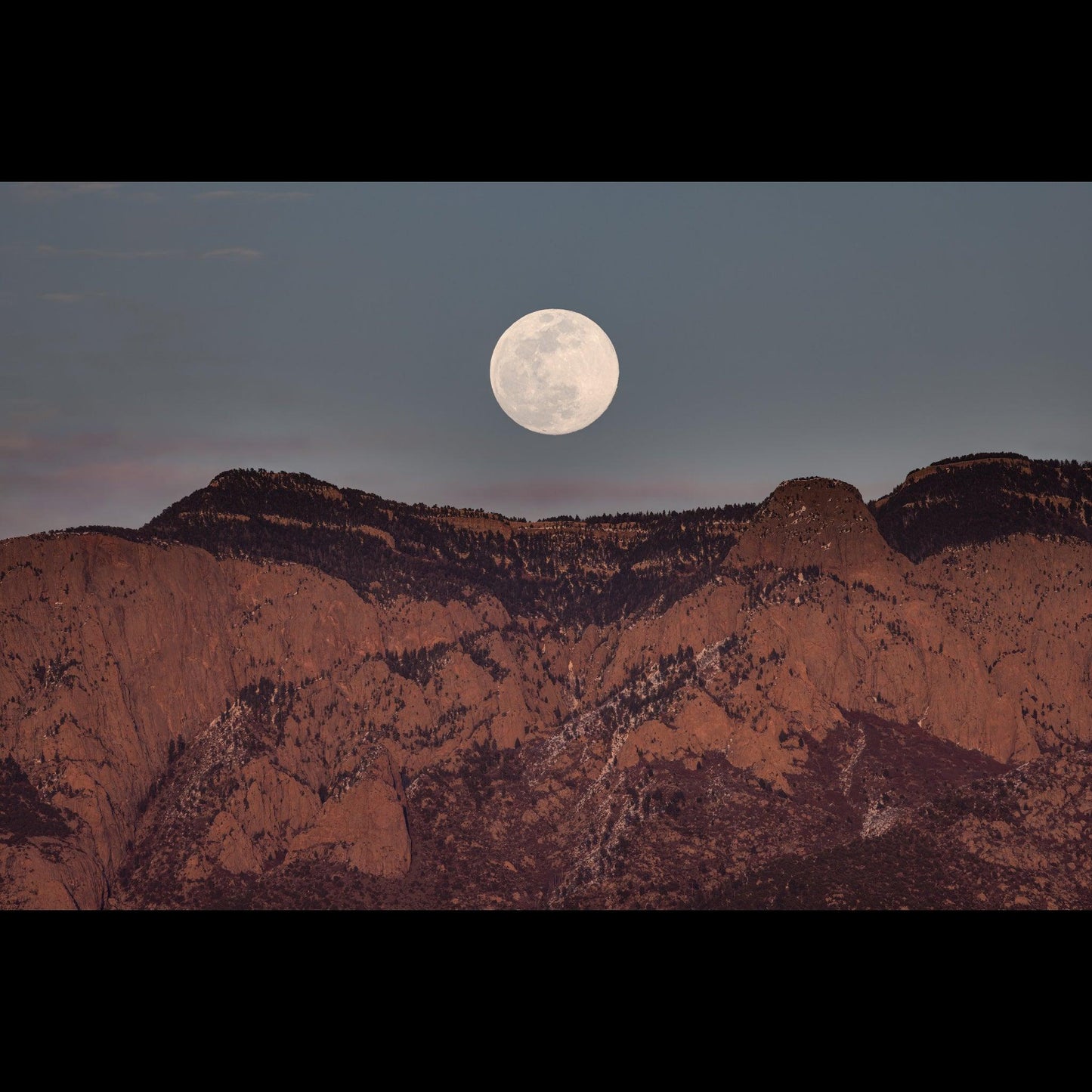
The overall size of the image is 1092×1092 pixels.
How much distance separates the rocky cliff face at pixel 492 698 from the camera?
114 metres

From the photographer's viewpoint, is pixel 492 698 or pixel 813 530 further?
pixel 813 530

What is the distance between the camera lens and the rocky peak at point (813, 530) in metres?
133

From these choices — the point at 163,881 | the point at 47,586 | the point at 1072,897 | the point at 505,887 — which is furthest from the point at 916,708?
the point at 47,586

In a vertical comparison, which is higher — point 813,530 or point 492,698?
point 813,530

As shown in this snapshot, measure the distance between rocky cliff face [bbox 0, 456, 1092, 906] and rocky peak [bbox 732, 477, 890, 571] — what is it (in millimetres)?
241

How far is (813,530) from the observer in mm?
134000

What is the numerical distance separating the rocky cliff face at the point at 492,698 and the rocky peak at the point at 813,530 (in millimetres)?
241

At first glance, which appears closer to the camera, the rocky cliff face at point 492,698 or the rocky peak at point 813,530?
the rocky cliff face at point 492,698

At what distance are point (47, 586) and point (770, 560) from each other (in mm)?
52196

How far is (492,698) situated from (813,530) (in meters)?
26.6

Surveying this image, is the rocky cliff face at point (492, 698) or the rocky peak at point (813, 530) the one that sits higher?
the rocky peak at point (813, 530)

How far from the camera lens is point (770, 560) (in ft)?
447

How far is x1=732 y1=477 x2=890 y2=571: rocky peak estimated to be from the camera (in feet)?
437

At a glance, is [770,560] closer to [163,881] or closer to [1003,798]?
[1003,798]
